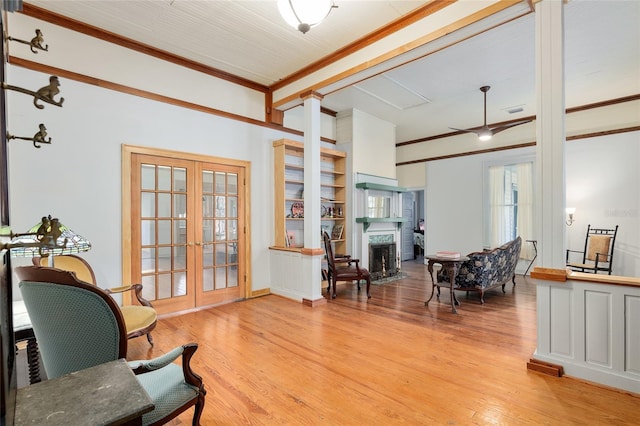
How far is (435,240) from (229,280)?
558cm

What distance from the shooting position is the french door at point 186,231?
4.05 metres

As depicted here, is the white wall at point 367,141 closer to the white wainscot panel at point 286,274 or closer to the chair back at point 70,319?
the white wainscot panel at point 286,274

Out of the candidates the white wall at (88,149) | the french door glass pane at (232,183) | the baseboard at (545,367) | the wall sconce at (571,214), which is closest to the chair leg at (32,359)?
the white wall at (88,149)

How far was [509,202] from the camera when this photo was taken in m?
7.18

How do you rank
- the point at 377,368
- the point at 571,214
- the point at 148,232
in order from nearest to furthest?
the point at 377,368, the point at 148,232, the point at 571,214

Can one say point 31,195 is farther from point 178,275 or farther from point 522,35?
point 522,35

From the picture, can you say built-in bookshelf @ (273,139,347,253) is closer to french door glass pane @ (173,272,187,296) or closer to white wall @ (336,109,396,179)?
white wall @ (336,109,396,179)

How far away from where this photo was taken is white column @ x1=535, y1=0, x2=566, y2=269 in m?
2.55

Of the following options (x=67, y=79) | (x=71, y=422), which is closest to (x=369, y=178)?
(x=67, y=79)

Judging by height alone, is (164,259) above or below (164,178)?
below

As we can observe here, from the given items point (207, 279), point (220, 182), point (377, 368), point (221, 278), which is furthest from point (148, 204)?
point (377, 368)

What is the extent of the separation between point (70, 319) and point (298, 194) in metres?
4.52

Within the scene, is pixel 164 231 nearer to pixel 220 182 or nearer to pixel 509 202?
pixel 220 182

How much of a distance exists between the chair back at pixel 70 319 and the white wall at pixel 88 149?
96.9 inches
